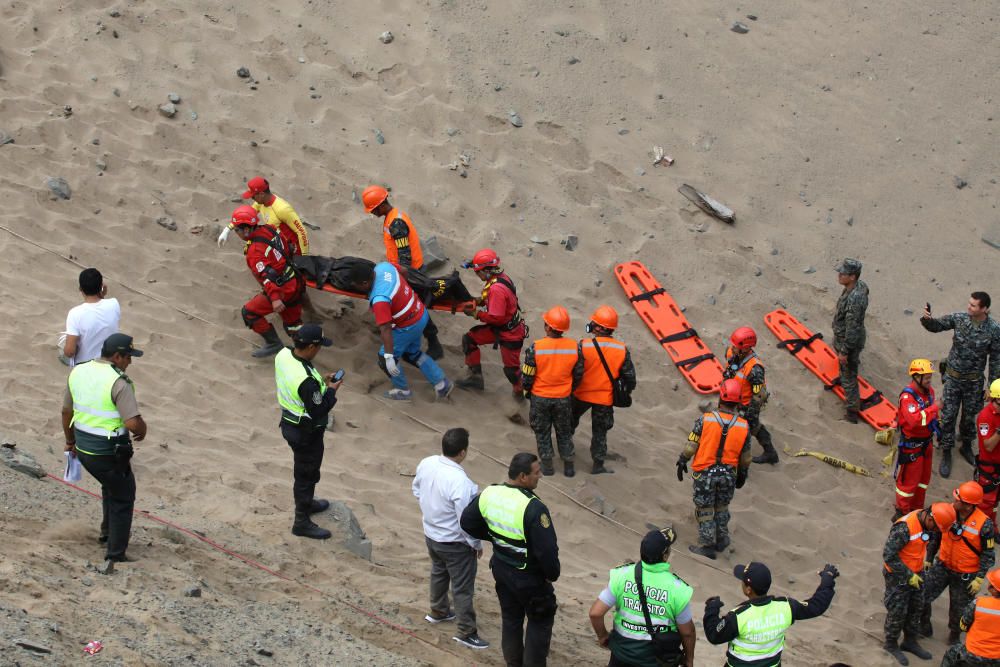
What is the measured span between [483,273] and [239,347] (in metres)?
2.56

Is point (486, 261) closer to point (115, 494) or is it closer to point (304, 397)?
point (304, 397)

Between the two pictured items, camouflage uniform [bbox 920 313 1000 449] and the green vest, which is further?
camouflage uniform [bbox 920 313 1000 449]

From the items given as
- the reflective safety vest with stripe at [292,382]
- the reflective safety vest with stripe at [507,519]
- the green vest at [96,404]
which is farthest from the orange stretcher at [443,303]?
the reflective safety vest with stripe at [507,519]

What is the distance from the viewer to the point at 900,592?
30.0 feet

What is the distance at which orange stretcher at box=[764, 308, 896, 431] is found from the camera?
12367 millimetres

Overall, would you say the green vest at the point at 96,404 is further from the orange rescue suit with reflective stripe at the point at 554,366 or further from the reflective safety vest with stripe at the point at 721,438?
the reflective safety vest with stripe at the point at 721,438

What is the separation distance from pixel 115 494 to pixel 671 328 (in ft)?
24.3

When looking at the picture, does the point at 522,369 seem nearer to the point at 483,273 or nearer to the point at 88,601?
the point at 483,273

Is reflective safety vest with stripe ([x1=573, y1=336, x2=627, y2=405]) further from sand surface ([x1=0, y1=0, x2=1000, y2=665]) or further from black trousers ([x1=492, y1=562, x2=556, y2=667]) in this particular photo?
black trousers ([x1=492, y1=562, x2=556, y2=667])

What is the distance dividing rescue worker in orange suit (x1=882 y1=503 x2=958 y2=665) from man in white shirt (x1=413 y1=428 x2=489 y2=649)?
375cm

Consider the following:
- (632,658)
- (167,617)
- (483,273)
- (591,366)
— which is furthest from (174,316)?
(632,658)

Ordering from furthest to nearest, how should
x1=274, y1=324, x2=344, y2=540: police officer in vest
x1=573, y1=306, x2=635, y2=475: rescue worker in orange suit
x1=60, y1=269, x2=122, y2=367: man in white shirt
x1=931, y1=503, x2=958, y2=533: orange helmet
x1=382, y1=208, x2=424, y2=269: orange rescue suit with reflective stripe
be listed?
x1=382, y1=208, x2=424, y2=269: orange rescue suit with reflective stripe, x1=573, y1=306, x2=635, y2=475: rescue worker in orange suit, x1=931, y1=503, x2=958, y2=533: orange helmet, x1=60, y1=269, x2=122, y2=367: man in white shirt, x1=274, y1=324, x2=344, y2=540: police officer in vest

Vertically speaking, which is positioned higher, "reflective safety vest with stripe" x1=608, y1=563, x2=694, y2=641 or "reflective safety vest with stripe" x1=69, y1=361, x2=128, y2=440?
"reflective safety vest with stripe" x1=69, y1=361, x2=128, y2=440

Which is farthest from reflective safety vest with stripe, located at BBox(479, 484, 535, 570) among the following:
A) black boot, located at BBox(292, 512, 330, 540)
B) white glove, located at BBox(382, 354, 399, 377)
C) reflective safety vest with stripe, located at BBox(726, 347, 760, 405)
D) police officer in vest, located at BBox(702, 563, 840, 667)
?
reflective safety vest with stripe, located at BBox(726, 347, 760, 405)
